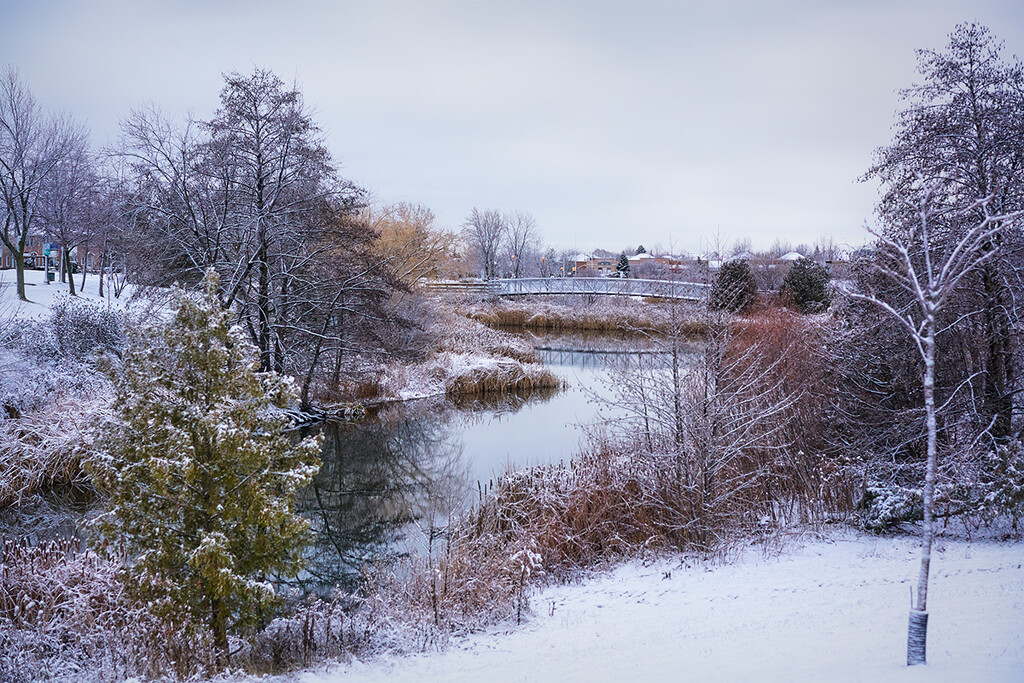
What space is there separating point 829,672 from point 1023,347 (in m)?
6.43

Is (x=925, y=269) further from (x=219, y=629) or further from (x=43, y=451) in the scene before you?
(x=43, y=451)

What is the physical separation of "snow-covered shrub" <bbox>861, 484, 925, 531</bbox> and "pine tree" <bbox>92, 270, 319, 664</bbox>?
244 inches

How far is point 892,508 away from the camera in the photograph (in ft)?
23.9

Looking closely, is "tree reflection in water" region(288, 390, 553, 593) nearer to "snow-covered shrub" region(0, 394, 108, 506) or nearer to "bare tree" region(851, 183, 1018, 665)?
"snow-covered shrub" region(0, 394, 108, 506)

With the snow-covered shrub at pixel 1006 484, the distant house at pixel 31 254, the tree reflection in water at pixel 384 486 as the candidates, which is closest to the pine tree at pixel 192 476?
the tree reflection in water at pixel 384 486

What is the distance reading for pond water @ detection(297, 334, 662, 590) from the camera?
30.1 feet

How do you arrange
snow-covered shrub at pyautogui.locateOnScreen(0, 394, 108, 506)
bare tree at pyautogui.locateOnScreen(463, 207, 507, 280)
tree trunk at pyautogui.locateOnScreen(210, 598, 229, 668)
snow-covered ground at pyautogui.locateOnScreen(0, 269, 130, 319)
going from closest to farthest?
tree trunk at pyautogui.locateOnScreen(210, 598, 229, 668) → snow-covered shrub at pyautogui.locateOnScreen(0, 394, 108, 506) → snow-covered ground at pyautogui.locateOnScreen(0, 269, 130, 319) → bare tree at pyautogui.locateOnScreen(463, 207, 507, 280)

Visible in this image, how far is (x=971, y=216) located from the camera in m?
8.36

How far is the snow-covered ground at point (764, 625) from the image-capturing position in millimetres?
4105

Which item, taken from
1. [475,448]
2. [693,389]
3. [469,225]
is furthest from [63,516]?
[469,225]

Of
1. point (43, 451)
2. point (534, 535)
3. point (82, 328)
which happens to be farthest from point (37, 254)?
point (534, 535)

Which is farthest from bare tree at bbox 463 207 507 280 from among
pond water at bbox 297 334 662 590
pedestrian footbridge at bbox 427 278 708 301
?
pond water at bbox 297 334 662 590

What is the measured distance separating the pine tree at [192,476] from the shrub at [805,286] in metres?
20.7

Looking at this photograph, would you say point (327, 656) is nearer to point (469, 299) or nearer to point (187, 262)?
point (187, 262)
